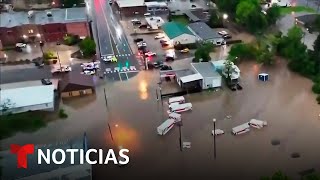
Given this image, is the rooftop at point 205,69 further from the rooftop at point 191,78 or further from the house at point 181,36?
the house at point 181,36

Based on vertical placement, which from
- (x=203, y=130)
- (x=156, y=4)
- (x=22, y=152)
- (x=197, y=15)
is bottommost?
(x=203, y=130)

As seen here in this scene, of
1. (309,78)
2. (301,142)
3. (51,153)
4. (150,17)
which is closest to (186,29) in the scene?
(150,17)

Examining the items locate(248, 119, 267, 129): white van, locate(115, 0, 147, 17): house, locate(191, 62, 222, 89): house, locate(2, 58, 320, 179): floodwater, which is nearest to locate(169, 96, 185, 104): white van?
locate(2, 58, 320, 179): floodwater

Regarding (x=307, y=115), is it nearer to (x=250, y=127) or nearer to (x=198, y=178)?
(x=250, y=127)

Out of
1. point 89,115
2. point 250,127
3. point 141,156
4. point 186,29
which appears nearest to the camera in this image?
point 141,156

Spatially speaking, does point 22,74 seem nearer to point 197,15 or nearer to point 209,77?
point 209,77

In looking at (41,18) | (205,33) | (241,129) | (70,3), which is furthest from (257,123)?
(70,3)

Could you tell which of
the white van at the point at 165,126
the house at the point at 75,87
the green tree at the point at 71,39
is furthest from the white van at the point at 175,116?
the green tree at the point at 71,39
